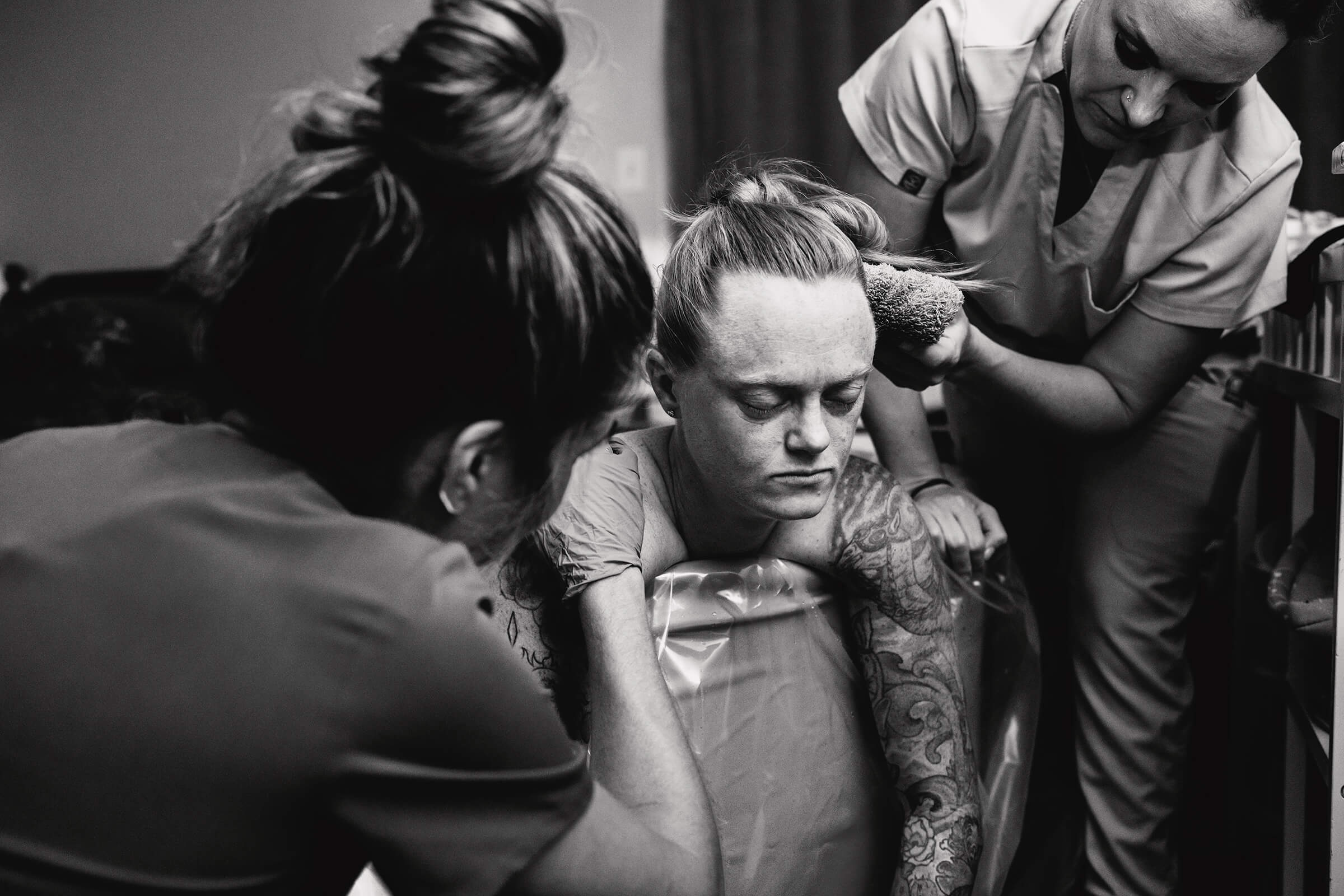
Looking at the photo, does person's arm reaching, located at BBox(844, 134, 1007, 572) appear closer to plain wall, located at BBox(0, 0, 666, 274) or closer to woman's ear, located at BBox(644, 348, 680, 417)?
woman's ear, located at BBox(644, 348, 680, 417)

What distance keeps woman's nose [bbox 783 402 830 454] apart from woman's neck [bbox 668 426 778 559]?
0.54 ft

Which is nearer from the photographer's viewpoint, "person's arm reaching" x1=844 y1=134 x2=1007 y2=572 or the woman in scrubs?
the woman in scrubs

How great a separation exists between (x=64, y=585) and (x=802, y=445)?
67 centimetres

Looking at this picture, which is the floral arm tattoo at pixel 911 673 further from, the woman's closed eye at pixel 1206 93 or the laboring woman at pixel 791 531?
the woman's closed eye at pixel 1206 93

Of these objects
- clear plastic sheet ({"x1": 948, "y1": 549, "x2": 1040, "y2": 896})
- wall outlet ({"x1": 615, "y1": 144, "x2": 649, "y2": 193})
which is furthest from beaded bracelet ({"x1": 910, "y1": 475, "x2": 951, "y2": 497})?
wall outlet ({"x1": 615, "y1": 144, "x2": 649, "y2": 193})

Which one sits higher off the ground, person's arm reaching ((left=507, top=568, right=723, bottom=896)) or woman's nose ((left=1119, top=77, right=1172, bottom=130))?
woman's nose ((left=1119, top=77, right=1172, bottom=130))

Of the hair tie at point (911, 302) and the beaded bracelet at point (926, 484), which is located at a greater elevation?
the hair tie at point (911, 302)

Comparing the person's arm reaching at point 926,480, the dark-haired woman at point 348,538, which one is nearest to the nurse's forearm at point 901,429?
the person's arm reaching at point 926,480

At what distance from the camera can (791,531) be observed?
51.4 inches

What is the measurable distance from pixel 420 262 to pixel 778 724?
771 millimetres

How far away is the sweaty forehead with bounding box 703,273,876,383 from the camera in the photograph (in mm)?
1101

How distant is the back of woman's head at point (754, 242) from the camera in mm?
1146

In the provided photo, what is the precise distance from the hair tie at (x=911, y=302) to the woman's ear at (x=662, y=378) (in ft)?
0.71

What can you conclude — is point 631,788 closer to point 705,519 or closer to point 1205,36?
point 705,519
